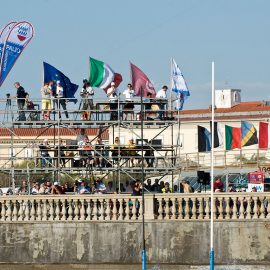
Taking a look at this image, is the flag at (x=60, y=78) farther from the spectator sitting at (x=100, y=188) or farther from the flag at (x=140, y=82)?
the spectator sitting at (x=100, y=188)

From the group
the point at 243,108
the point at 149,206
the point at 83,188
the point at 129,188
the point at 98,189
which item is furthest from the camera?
the point at 243,108

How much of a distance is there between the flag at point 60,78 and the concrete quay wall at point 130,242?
7.79 meters

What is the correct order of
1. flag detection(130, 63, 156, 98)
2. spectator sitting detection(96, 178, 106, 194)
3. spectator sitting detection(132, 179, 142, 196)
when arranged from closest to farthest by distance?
spectator sitting detection(132, 179, 142, 196)
spectator sitting detection(96, 178, 106, 194)
flag detection(130, 63, 156, 98)

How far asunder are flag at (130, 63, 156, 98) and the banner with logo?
3.52 meters

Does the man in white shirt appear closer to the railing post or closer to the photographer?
the photographer

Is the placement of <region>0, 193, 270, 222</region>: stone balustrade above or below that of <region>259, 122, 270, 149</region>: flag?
below

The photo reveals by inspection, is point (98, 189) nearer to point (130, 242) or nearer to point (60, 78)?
point (130, 242)

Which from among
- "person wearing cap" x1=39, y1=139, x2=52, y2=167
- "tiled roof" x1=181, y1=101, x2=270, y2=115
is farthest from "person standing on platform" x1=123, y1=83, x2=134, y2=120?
"tiled roof" x1=181, y1=101, x2=270, y2=115

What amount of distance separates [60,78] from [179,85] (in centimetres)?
390

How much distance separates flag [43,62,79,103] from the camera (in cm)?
4647

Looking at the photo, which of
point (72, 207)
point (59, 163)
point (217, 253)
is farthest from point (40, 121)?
point (217, 253)

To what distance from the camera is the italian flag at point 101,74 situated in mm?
46562

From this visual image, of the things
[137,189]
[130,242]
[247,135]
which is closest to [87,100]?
[137,189]

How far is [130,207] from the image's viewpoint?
39281mm
